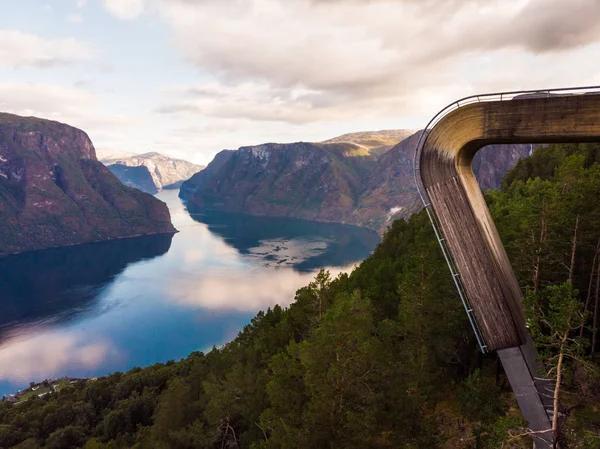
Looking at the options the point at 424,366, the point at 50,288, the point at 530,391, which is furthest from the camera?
the point at 50,288

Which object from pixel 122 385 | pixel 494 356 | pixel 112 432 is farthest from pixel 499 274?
pixel 122 385

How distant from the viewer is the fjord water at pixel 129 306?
317 ft

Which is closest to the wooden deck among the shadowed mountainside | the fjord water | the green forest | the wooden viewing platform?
the wooden viewing platform

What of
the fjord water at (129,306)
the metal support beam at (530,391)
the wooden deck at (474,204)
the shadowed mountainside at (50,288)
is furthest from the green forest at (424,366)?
the shadowed mountainside at (50,288)

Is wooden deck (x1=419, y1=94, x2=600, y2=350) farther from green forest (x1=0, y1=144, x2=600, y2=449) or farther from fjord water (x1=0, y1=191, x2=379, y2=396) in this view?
fjord water (x1=0, y1=191, x2=379, y2=396)

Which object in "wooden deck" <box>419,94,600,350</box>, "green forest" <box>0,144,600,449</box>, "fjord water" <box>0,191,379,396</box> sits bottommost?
"fjord water" <box>0,191,379,396</box>

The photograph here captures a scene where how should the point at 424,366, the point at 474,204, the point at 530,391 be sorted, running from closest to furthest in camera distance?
1. the point at 530,391
2. the point at 474,204
3. the point at 424,366

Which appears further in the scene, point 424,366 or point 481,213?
point 424,366

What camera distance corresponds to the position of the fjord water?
9671 centimetres

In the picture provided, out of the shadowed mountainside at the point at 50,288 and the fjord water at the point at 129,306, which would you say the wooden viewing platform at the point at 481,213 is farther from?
the shadowed mountainside at the point at 50,288

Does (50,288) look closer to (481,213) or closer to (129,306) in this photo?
(129,306)

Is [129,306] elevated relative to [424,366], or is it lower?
lower

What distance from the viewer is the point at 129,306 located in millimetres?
128000

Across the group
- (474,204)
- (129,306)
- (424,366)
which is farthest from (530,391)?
(129,306)
